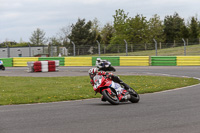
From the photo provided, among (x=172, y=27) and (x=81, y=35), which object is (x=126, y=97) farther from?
(x=172, y=27)

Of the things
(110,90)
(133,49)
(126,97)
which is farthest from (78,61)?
(110,90)

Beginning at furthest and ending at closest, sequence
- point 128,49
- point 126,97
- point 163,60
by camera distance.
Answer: point 128,49 < point 163,60 < point 126,97

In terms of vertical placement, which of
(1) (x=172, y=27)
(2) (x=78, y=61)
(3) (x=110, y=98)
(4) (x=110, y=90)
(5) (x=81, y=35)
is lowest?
(3) (x=110, y=98)

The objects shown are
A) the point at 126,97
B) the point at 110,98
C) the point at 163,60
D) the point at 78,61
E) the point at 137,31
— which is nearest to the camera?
the point at 110,98

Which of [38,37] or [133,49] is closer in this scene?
[133,49]

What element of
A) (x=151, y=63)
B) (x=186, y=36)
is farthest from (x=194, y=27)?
(x=151, y=63)

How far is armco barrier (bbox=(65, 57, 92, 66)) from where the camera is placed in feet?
103

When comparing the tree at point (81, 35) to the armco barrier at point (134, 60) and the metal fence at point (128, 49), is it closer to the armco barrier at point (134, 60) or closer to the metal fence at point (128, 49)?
the metal fence at point (128, 49)

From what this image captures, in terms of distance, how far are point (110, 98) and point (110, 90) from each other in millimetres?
207

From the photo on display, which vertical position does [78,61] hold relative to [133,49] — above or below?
below

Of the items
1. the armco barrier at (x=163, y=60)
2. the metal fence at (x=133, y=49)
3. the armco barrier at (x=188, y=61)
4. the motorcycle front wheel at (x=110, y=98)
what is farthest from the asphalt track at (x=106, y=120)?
the metal fence at (x=133, y=49)

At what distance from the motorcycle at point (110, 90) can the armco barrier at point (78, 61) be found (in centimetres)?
2201

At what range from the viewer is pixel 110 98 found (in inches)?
355

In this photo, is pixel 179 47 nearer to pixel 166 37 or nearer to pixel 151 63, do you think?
pixel 151 63
